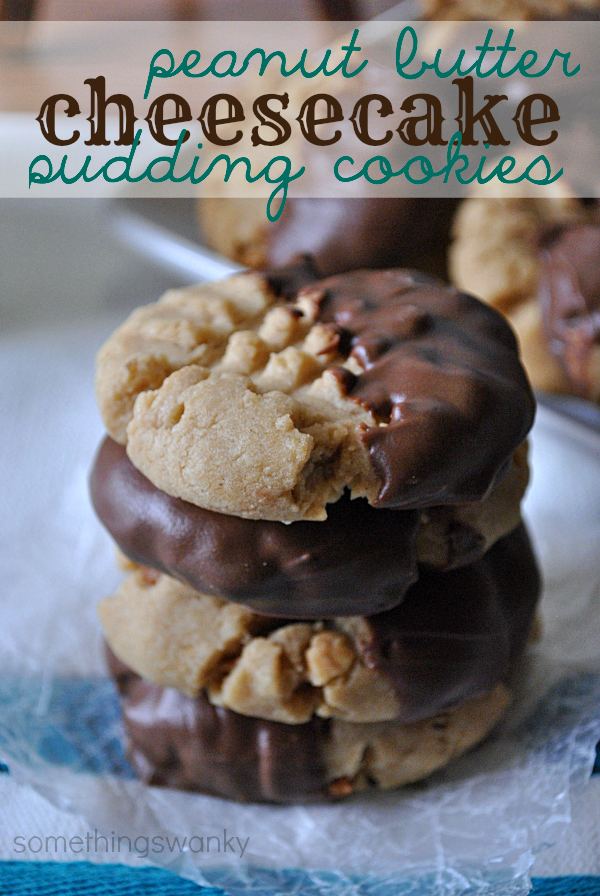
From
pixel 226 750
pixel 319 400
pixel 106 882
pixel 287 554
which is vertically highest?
pixel 319 400

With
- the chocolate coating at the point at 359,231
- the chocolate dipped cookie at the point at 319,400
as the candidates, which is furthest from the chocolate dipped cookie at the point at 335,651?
the chocolate coating at the point at 359,231

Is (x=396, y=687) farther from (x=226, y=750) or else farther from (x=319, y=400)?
(x=319, y=400)

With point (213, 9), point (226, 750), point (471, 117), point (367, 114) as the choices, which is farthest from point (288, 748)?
point (213, 9)

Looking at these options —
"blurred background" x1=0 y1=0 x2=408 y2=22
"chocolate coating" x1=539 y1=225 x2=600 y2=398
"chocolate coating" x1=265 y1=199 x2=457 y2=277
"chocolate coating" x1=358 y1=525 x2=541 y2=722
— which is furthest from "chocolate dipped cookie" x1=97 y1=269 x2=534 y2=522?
"blurred background" x1=0 y1=0 x2=408 y2=22

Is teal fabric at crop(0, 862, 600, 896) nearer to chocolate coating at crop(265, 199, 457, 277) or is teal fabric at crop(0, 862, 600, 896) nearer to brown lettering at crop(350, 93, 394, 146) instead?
chocolate coating at crop(265, 199, 457, 277)

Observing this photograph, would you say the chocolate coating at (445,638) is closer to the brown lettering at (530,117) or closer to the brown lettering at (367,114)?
the brown lettering at (367,114)
